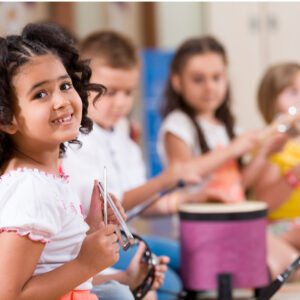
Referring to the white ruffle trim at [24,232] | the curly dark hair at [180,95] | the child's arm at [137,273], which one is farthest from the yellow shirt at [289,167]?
the white ruffle trim at [24,232]

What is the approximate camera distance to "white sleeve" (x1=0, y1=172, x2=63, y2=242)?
1.57 ft

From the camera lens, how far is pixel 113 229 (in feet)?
1.70

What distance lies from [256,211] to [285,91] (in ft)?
1.41

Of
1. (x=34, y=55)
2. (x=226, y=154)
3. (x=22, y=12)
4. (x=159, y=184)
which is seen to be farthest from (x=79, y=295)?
(x=22, y=12)

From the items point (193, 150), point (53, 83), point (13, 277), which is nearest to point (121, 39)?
point (193, 150)

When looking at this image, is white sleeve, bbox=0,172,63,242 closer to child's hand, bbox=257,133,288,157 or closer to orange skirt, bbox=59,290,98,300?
orange skirt, bbox=59,290,98,300

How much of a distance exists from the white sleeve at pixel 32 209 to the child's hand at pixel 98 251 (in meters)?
0.03

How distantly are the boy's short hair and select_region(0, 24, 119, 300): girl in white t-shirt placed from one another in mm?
491

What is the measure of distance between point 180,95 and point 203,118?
0.09m

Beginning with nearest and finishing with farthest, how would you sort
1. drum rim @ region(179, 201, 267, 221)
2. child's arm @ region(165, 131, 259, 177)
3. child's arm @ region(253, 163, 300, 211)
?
drum rim @ region(179, 201, 267, 221) < child's arm @ region(165, 131, 259, 177) < child's arm @ region(253, 163, 300, 211)

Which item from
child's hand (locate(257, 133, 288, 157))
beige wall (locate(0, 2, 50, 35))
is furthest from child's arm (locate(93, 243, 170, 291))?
beige wall (locate(0, 2, 50, 35))

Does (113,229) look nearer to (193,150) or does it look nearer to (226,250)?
(226,250)

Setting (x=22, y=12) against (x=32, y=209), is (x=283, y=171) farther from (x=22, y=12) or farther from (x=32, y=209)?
(x=22, y=12)

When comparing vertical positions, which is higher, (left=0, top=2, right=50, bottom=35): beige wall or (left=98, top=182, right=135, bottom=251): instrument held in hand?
(left=0, top=2, right=50, bottom=35): beige wall
